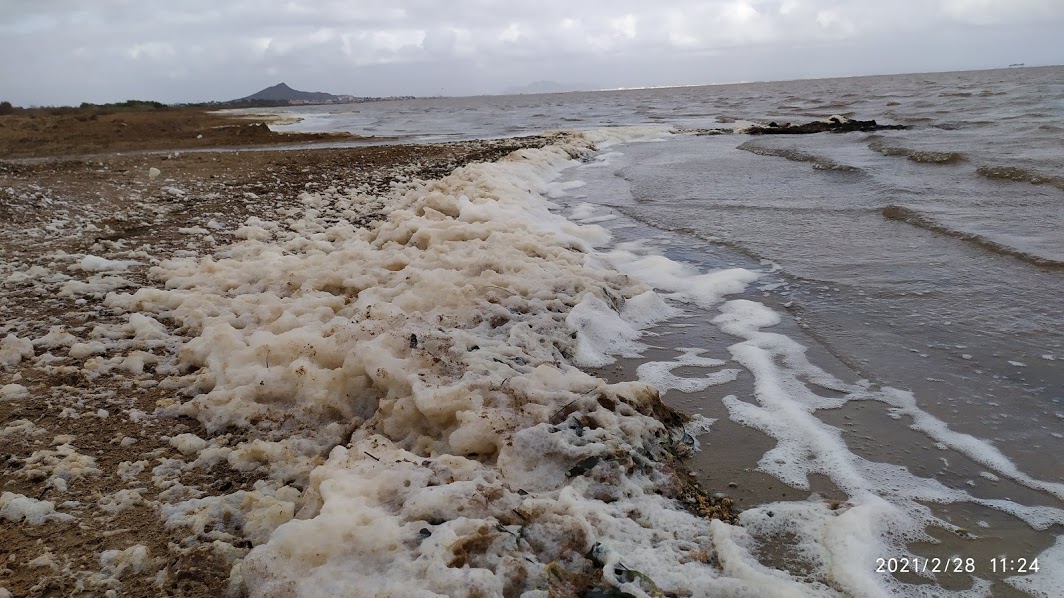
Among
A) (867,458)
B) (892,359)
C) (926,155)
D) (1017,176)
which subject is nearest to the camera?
(867,458)

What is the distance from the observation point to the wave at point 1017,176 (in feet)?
31.6

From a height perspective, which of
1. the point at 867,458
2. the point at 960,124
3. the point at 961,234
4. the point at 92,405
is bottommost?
the point at 867,458

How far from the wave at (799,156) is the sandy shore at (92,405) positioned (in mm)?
9666

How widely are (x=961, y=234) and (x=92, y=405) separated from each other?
26.9 feet

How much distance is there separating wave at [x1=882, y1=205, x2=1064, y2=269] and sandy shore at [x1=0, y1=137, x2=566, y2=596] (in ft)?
22.6

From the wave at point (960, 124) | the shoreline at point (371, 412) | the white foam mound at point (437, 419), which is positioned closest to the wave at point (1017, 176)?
the shoreline at point (371, 412)

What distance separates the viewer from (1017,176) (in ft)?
33.0

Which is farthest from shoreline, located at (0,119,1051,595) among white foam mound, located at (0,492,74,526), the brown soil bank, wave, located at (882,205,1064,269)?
the brown soil bank

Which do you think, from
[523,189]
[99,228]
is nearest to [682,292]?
[523,189]

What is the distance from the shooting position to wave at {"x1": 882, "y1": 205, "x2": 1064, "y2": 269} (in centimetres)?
581

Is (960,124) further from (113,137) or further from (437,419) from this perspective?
(113,137)

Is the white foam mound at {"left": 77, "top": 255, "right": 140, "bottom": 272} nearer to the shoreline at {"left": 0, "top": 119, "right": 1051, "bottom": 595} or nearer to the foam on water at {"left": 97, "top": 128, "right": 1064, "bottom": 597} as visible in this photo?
the shoreline at {"left": 0, "top": 119, "right": 1051, "bottom": 595}

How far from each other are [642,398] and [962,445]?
157cm

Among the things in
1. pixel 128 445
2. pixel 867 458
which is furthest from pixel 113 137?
pixel 867 458
